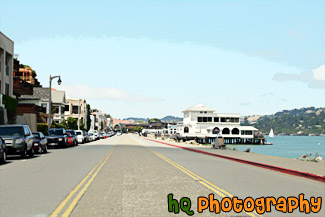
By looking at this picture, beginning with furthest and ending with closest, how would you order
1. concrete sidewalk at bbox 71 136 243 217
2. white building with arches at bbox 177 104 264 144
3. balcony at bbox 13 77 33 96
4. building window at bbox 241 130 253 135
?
building window at bbox 241 130 253 135 → white building with arches at bbox 177 104 264 144 → balcony at bbox 13 77 33 96 → concrete sidewalk at bbox 71 136 243 217

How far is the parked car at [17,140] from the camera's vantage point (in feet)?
82.9

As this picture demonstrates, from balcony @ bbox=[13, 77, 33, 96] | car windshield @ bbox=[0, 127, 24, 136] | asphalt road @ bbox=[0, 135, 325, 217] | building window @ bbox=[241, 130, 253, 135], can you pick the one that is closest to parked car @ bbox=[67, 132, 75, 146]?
balcony @ bbox=[13, 77, 33, 96]

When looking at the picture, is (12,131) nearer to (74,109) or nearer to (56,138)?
(56,138)

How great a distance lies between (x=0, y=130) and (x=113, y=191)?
17.2m

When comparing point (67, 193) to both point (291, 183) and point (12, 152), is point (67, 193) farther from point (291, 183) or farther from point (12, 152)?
point (12, 152)

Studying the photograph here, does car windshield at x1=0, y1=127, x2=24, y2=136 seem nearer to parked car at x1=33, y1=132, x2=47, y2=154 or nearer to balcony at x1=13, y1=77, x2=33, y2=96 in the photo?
parked car at x1=33, y1=132, x2=47, y2=154

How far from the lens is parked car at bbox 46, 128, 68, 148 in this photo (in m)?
41.1

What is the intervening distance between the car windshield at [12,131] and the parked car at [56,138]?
1410 cm

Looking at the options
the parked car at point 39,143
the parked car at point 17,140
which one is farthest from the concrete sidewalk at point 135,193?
the parked car at point 39,143

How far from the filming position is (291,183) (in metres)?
14.4

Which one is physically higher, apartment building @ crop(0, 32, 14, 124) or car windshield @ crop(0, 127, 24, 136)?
apartment building @ crop(0, 32, 14, 124)

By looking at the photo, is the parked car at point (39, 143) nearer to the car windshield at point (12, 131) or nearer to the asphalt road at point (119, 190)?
the car windshield at point (12, 131)

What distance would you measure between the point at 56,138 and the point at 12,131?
14.5 m

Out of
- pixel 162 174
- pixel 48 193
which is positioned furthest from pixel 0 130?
pixel 48 193
